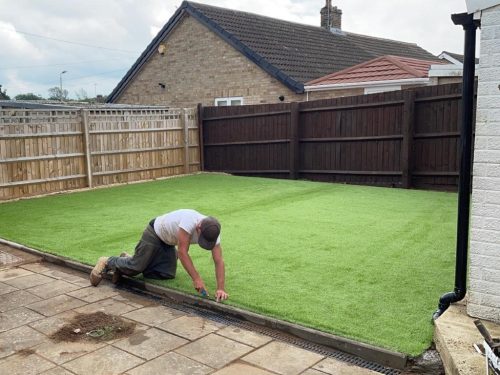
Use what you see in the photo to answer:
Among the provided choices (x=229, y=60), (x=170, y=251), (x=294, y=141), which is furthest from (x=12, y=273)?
(x=229, y=60)

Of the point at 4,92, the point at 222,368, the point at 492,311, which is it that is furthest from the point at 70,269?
the point at 4,92

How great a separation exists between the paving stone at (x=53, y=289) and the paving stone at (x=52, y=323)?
2.11 ft

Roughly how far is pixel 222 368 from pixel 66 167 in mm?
9820

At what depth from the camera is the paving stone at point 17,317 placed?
14.7 ft

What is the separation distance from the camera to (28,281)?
18.9 ft

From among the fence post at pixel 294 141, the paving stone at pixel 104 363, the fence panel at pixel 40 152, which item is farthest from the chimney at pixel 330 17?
the paving stone at pixel 104 363

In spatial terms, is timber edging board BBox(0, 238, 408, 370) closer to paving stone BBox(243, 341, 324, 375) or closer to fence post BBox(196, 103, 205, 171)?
paving stone BBox(243, 341, 324, 375)

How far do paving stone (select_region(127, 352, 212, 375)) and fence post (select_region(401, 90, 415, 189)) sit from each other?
8847mm

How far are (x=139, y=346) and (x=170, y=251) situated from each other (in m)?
1.61

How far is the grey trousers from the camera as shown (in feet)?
17.7

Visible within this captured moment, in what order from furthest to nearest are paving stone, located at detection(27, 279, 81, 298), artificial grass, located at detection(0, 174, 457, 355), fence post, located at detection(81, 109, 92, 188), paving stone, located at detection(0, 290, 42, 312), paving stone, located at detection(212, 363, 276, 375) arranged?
fence post, located at detection(81, 109, 92, 188), paving stone, located at detection(27, 279, 81, 298), paving stone, located at detection(0, 290, 42, 312), artificial grass, located at detection(0, 174, 457, 355), paving stone, located at detection(212, 363, 276, 375)

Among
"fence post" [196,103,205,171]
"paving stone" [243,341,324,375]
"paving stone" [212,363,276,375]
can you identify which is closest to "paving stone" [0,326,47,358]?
"paving stone" [212,363,276,375]

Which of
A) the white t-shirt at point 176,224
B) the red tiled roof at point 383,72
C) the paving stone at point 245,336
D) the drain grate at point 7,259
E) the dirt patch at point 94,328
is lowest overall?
the dirt patch at point 94,328

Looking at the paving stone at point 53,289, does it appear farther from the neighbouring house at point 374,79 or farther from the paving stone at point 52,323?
the neighbouring house at point 374,79
